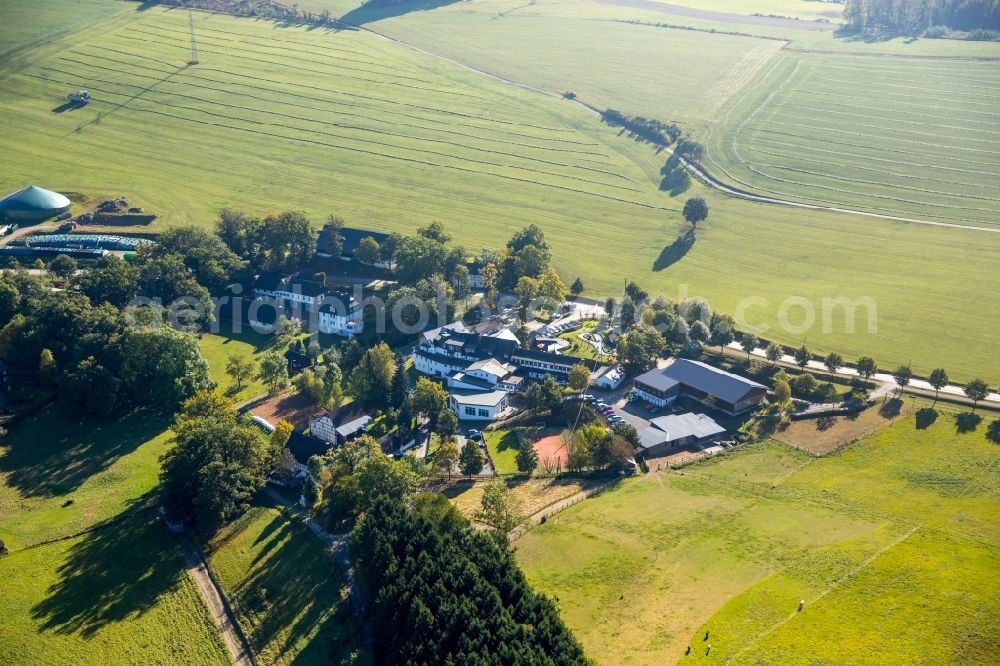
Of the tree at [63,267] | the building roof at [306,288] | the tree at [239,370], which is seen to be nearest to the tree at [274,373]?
the tree at [239,370]

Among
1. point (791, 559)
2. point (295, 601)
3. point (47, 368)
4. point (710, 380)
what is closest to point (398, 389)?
point (295, 601)

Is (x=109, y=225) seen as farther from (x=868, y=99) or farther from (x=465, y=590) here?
(x=868, y=99)

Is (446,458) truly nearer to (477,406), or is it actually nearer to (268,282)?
(477,406)

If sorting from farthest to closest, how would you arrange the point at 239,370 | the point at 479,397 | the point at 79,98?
the point at 79,98 < the point at 239,370 < the point at 479,397

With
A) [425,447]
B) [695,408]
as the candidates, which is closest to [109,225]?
[425,447]

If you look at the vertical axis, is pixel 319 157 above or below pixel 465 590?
above

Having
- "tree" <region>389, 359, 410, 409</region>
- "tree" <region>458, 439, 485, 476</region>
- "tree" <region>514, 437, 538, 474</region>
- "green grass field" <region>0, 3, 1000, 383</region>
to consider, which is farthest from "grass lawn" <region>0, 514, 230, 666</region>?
"green grass field" <region>0, 3, 1000, 383</region>
